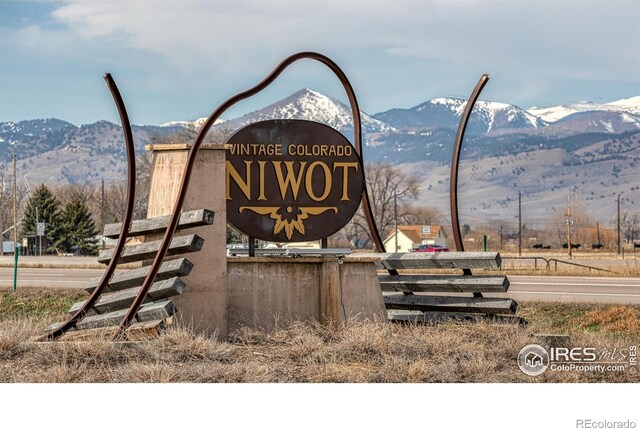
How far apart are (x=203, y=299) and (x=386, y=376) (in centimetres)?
291

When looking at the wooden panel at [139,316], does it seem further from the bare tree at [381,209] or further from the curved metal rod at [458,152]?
the bare tree at [381,209]

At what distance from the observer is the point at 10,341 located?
10883mm

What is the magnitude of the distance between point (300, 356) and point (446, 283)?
2654mm

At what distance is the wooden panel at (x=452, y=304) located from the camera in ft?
39.9

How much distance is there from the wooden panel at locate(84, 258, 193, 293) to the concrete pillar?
464 mm

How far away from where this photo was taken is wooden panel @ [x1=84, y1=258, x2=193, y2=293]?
1129 centimetres

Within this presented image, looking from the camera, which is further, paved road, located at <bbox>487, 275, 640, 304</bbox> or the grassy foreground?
paved road, located at <bbox>487, 275, 640, 304</bbox>

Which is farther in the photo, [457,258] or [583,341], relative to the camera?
[457,258]

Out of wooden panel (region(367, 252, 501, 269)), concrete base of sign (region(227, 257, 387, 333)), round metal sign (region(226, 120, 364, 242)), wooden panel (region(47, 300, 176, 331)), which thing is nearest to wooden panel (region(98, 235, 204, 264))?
wooden panel (region(47, 300, 176, 331))

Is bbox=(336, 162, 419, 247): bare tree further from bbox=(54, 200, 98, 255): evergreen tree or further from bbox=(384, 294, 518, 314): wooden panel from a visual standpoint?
bbox=(384, 294, 518, 314): wooden panel

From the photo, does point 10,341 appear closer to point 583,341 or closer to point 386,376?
point 386,376

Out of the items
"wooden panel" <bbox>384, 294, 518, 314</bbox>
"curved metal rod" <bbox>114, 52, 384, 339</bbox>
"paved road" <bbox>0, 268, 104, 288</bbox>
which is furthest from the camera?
"paved road" <bbox>0, 268, 104, 288</bbox>

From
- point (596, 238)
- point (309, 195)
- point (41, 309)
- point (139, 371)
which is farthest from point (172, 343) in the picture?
point (596, 238)

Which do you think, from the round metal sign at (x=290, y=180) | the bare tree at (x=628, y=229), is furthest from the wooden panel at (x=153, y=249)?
the bare tree at (x=628, y=229)
